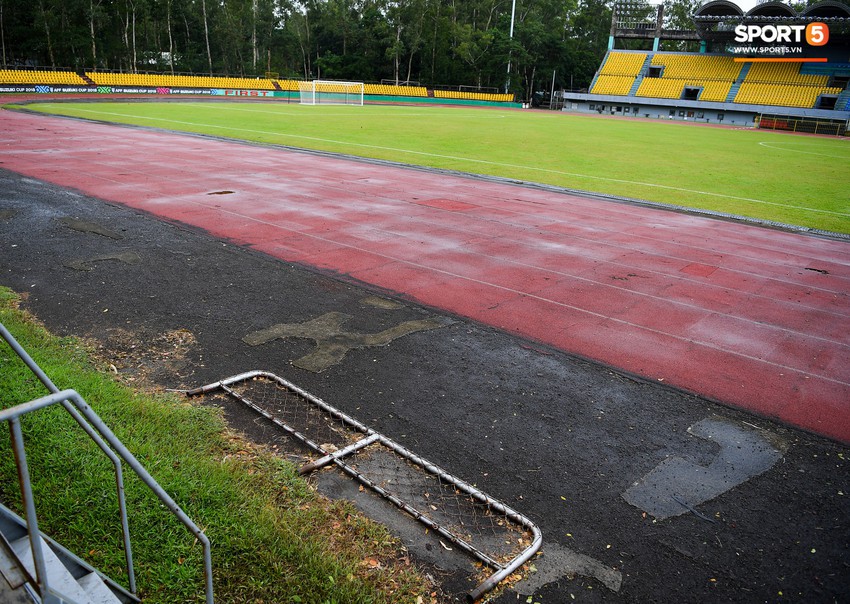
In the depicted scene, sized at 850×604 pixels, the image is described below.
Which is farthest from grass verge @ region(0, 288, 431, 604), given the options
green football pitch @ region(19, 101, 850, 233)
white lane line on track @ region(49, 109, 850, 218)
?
white lane line on track @ region(49, 109, 850, 218)

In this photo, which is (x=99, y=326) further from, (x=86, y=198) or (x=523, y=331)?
(x=86, y=198)

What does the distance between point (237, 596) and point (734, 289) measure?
8.99 metres

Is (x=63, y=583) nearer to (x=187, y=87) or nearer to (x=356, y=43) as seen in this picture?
(x=187, y=87)

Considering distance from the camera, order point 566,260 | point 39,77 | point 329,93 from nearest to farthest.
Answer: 1. point 566,260
2. point 39,77
3. point 329,93

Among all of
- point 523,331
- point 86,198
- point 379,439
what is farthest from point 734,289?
point 86,198

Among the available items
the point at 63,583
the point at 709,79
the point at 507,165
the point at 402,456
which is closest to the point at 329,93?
the point at 709,79

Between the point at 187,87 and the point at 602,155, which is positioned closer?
the point at 602,155

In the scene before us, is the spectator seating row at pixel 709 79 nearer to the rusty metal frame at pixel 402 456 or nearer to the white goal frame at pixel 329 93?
the white goal frame at pixel 329 93

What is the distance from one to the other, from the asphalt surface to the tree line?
2757 inches

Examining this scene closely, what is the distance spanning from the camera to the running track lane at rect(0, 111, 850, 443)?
7301mm

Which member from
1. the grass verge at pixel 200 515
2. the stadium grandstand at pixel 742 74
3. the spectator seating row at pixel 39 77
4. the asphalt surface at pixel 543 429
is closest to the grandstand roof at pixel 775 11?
the stadium grandstand at pixel 742 74

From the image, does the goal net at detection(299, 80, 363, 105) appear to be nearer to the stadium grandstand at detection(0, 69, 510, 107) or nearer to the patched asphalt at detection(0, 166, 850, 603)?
the stadium grandstand at detection(0, 69, 510, 107)

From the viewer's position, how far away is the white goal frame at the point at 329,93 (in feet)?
201

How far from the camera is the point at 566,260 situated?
10961mm
